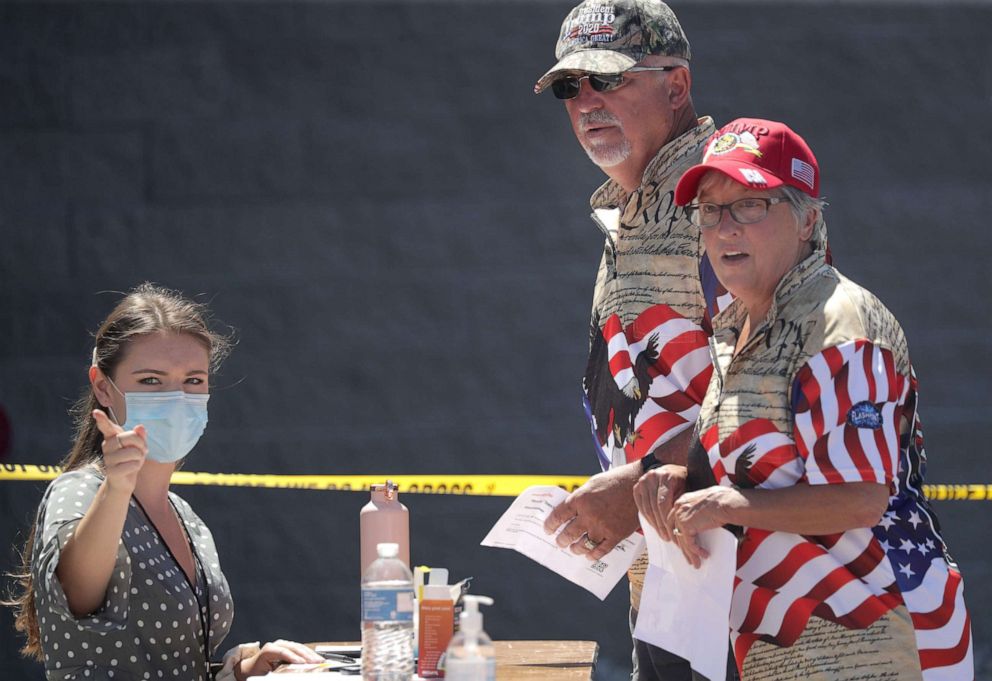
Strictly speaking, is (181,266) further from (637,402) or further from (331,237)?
(637,402)

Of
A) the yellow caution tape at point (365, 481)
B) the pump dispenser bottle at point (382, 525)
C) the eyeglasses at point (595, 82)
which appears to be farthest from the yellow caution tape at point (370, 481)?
the eyeglasses at point (595, 82)

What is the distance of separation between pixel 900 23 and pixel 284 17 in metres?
2.43

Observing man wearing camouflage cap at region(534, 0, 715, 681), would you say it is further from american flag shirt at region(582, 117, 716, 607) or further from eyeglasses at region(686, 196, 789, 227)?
eyeglasses at region(686, 196, 789, 227)

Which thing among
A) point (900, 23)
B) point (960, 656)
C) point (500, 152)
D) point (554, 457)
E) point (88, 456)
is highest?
point (900, 23)

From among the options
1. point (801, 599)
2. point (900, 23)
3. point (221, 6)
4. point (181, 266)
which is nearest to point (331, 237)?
point (181, 266)

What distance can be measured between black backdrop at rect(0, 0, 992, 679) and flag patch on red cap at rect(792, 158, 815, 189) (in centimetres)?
296

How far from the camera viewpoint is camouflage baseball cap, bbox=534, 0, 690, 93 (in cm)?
314

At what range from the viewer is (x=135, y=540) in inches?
122

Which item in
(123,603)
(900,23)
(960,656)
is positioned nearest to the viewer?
(960,656)

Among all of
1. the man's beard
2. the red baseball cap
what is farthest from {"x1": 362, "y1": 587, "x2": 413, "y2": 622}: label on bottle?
the man's beard

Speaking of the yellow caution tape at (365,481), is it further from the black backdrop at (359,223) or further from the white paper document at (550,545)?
the white paper document at (550,545)

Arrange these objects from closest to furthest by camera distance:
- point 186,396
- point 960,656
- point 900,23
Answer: point 960,656, point 186,396, point 900,23

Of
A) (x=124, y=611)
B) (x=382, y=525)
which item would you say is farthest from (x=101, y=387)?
(x=382, y=525)

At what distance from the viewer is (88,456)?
324 cm
